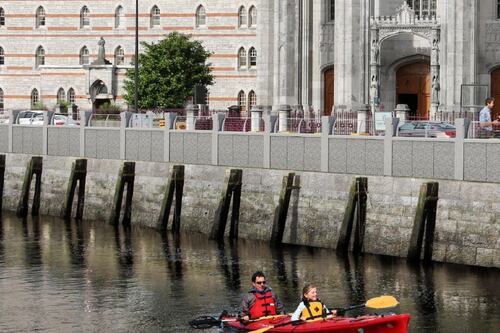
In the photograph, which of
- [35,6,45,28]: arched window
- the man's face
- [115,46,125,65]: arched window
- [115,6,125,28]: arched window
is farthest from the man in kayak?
[35,6,45,28]: arched window

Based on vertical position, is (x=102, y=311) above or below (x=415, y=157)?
below

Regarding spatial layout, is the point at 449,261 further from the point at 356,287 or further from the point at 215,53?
the point at 215,53

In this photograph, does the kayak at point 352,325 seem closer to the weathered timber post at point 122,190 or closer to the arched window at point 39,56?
the weathered timber post at point 122,190

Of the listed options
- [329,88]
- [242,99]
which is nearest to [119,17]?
[242,99]

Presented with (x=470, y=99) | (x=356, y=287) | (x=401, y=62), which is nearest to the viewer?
(x=356, y=287)

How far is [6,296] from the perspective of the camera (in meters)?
43.2

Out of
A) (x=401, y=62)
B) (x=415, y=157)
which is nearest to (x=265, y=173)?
(x=415, y=157)

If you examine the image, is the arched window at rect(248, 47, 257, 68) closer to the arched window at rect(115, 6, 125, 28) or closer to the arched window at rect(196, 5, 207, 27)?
the arched window at rect(196, 5, 207, 27)

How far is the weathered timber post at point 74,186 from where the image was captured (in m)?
62.0

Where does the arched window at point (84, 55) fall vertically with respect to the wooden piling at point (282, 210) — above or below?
above

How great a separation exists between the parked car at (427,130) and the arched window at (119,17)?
6380 cm

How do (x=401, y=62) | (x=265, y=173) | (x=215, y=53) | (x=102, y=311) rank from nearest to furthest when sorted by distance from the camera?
(x=102, y=311), (x=265, y=173), (x=401, y=62), (x=215, y=53)

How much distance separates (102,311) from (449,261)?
11312mm

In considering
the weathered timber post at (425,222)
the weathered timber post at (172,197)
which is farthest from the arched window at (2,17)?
the weathered timber post at (425,222)
